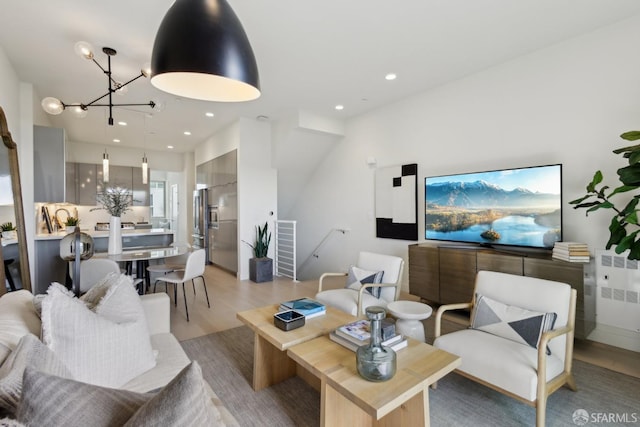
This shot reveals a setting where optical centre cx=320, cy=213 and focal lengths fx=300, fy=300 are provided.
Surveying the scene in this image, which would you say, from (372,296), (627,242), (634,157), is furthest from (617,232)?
(372,296)

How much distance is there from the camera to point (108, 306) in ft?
5.05

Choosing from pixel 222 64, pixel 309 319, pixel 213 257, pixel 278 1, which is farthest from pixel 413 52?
pixel 213 257

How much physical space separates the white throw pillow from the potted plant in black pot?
356 centimetres

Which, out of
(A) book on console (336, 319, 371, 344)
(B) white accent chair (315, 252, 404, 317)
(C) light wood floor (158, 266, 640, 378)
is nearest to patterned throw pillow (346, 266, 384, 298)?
(B) white accent chair (315, 252, 404, 317)

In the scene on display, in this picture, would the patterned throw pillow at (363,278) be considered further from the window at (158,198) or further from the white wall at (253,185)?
the window at (158,198)

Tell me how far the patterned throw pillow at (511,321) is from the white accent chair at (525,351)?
5cm

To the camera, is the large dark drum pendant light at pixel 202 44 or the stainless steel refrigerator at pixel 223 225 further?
the stainless steel refrigerator at pixel 223 225

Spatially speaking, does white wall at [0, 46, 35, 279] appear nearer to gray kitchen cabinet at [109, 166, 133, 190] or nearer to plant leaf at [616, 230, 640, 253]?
gray kitchen cabinet at [109, 166, 133, 190]

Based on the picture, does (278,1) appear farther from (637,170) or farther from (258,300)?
(258,300)

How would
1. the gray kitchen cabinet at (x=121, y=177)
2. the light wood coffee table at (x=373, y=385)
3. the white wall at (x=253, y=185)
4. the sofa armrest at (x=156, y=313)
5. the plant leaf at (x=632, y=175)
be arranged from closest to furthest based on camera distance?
1. the light wood coffee table at (x=373, y=385)
2. the sofa armrest at (x=156, y=313)
3. the plant leaf at (x=632, y=175)
4. the white wall at (x=253, y=185)
5. the gray kitchen cabinet at (x=121, y=177)

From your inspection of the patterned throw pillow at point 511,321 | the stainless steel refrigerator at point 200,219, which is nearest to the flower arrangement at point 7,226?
the stainless steel refrigerator at point 200,219

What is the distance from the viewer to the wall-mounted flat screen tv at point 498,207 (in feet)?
9.75

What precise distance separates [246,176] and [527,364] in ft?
15.3

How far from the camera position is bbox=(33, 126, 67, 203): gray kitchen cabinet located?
3.90m
